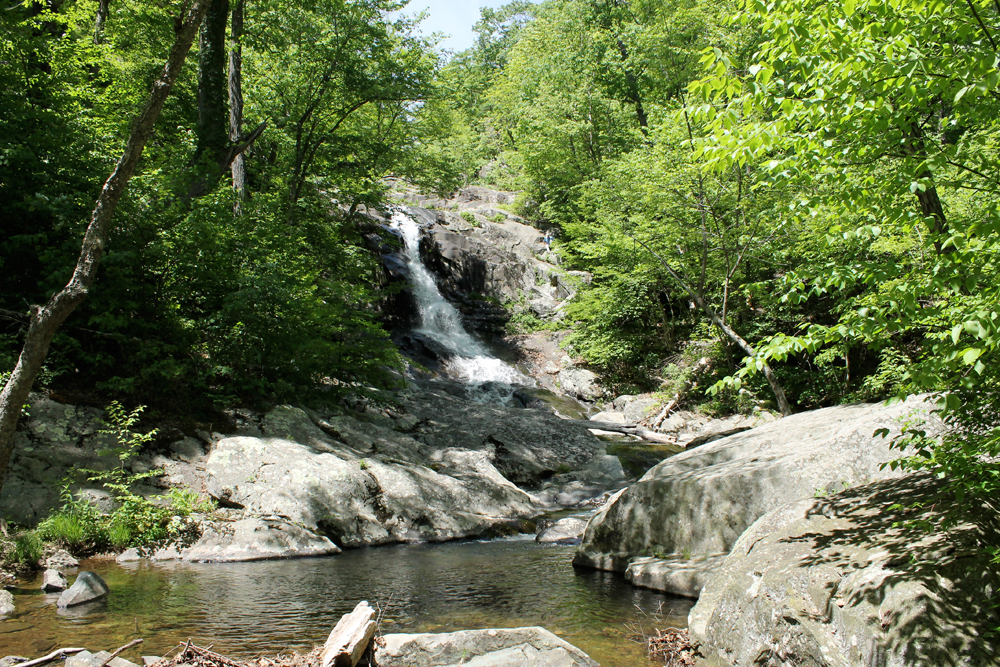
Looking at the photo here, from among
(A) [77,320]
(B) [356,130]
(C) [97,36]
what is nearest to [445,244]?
(B) [356,130]

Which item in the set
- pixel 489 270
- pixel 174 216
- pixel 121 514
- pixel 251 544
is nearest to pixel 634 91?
pixel 489 270

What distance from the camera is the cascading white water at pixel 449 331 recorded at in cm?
2120

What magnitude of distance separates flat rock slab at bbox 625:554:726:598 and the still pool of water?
0.34 feet

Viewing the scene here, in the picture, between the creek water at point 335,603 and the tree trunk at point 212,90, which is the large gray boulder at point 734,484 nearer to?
the creek water at point 335,603

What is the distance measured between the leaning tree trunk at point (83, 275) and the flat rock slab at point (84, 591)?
1067mm

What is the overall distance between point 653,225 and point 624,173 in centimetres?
260

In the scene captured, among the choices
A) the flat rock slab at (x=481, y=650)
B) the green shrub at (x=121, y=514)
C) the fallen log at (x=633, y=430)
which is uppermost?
the fallen log at (x=633, y=430)

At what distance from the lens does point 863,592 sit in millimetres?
3160

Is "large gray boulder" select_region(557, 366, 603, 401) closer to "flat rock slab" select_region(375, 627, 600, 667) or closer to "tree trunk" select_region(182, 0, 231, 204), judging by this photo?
"tree trunk" select_region(182, 0, 231, 204)

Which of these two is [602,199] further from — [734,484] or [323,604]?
[323,604]

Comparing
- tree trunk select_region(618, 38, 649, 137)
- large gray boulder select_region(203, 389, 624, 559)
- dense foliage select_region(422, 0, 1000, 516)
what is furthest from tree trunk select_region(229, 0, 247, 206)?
tree trunk select_region(618, 38, 649, 137)

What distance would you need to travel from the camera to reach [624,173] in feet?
61.0

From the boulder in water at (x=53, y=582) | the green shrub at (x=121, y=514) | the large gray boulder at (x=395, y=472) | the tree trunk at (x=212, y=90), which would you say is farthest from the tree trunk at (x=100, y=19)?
the boulder in water at (x=53, y=582)

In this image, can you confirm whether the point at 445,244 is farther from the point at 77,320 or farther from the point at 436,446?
the point at 77,320
